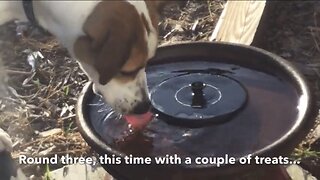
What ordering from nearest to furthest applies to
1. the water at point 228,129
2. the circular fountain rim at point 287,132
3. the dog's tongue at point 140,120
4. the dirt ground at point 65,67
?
the circular fountain rim at point 287,132 → the water at point 228,129 → the dog's tongue at point 140,120 → the dirt ground at point 65,67

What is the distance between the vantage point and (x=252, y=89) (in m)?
2.18

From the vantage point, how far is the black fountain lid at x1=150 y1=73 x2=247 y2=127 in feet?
6.66

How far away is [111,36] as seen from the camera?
197 cm

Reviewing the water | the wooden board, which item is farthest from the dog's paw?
the wooden board

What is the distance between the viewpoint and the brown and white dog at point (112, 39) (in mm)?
1983

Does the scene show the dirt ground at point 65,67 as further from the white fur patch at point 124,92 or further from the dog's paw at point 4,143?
the white fur patch at point 124,92

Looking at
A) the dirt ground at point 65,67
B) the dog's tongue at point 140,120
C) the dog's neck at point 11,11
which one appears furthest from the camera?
the dirt ground at point 65,67

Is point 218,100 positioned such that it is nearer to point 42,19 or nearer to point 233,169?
point 233,169

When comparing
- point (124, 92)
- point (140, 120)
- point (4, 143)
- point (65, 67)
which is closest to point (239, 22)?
point (65, 67)

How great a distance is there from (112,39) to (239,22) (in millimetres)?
1224

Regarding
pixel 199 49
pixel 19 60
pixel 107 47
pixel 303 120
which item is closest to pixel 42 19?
pixel 107 47

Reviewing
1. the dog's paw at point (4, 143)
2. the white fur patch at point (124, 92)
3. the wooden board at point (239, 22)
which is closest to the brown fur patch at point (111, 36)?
the white fur patch at point (124, 92)

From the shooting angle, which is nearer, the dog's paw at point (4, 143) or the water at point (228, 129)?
the water at point (228, 129)

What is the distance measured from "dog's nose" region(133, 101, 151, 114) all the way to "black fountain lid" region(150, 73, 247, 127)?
0.03 metres
